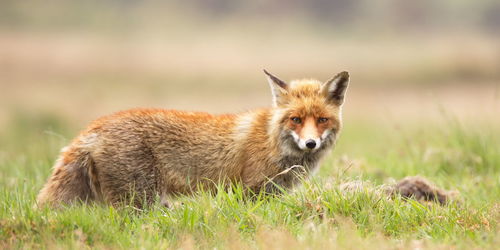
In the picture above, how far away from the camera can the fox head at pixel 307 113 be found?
268 inches

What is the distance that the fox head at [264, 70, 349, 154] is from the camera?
22.3 feet

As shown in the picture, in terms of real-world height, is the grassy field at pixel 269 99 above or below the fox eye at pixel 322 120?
below

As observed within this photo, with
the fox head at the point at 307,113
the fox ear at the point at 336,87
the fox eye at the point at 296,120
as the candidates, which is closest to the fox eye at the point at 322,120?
the fox head at the point at 307,113

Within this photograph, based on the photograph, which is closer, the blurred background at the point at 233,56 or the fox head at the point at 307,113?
the fox head at the point at 307,113

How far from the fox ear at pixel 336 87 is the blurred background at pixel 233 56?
25.1 ft

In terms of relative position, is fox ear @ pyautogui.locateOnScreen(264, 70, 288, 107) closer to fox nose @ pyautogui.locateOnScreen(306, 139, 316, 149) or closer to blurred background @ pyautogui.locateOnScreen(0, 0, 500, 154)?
fox nose @ pyautogui.locateOnScreen(306, 139, 316, 149)

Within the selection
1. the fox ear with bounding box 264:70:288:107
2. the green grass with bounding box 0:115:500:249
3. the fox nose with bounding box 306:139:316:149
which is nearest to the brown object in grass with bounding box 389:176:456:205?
the green grass with bounding box 0:115:500:249

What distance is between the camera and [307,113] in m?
6.92

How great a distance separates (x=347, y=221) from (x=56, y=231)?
240cm

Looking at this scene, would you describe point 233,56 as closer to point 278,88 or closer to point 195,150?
point 278,88

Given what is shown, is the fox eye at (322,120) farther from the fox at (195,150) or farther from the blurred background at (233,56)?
the blurred background at (233,56)

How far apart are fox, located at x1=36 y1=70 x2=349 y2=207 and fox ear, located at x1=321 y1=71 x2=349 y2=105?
11mm

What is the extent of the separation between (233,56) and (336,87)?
2253 centimetres

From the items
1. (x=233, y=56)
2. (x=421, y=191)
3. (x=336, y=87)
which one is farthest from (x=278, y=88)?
(x=233, y=56)
